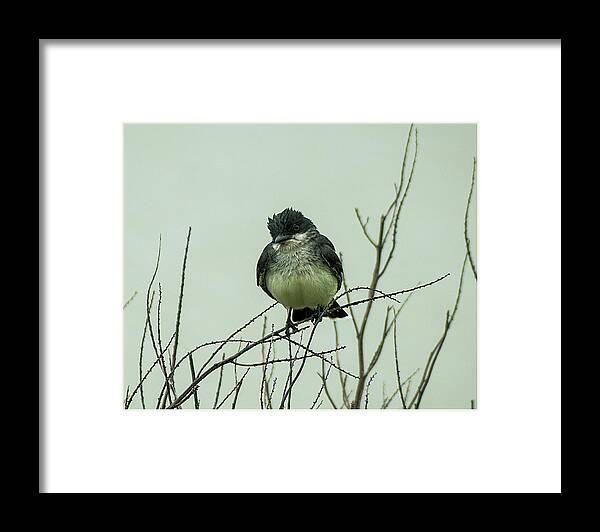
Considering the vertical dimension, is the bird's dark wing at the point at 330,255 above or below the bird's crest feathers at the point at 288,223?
below

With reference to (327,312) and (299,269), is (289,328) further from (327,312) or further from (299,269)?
(299,269)

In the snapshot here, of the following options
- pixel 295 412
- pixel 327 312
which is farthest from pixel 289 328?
pixel 295 412

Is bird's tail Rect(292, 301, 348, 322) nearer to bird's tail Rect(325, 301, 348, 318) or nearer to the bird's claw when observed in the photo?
bird's tail Rect(325, 301, 348, 318)

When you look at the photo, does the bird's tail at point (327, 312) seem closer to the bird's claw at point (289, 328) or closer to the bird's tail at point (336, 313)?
the bird's tail at point (336, 313)

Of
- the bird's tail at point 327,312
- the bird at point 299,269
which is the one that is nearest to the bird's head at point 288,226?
the bird at point 299,269

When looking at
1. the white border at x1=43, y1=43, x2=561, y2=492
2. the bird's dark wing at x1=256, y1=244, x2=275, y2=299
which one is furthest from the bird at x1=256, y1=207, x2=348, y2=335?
the white border at x1=43, y1=43, x2=561, y2=492
